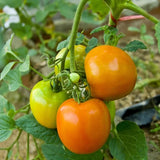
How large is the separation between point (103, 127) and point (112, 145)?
0.17m

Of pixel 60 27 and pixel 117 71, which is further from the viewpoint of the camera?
pixel 60 27

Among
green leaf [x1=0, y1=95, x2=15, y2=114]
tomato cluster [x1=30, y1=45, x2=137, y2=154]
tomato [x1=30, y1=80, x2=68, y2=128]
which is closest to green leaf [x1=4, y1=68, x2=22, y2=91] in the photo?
green leaf [x1=0, y1=95, x2=15, y2=114]

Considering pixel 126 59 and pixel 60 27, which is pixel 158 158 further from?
pixel 60 27

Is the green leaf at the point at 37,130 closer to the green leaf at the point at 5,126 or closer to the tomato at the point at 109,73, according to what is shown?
the green leaf at the point at 5,126

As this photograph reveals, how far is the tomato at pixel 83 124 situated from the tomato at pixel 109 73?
0.03 meters

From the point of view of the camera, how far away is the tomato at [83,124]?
20.6 inches

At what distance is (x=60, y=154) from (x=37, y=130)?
0.10 meters

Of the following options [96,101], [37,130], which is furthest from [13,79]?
[96,101]

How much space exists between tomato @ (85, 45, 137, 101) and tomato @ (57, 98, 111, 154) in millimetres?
32

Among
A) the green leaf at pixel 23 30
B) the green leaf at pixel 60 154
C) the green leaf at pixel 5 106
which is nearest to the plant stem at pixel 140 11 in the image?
the green leaf at pixel 60 154

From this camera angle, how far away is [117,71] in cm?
54

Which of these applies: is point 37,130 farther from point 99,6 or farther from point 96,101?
point 99,6

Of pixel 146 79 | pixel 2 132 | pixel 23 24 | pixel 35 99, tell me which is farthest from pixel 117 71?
Answer: pixel 23 24

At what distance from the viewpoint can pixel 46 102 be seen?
2.04ft
